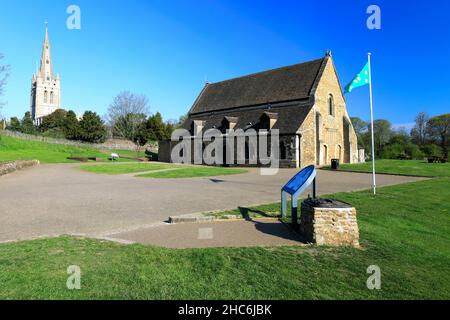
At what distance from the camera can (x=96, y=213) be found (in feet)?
29.7

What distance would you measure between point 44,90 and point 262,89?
117 m

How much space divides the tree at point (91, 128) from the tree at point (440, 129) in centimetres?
7401

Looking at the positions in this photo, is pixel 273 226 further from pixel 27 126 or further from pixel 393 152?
pixel 27 126

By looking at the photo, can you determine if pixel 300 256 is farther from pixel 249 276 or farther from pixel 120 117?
pixel 120 117

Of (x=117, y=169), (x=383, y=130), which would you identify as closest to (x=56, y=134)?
(x=117, y=169)

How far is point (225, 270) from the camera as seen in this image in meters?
4.59

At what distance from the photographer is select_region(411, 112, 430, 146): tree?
2653 inches

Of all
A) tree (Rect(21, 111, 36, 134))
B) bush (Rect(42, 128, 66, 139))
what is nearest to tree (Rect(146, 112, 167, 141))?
bush (Rect(42, 128, 66, 139))

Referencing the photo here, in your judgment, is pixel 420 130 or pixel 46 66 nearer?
pixel 420 130

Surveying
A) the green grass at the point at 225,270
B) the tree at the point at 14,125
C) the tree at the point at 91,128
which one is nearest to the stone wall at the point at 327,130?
the green grass at the point at 225,270

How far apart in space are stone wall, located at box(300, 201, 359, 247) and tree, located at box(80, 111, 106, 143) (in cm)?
7562
